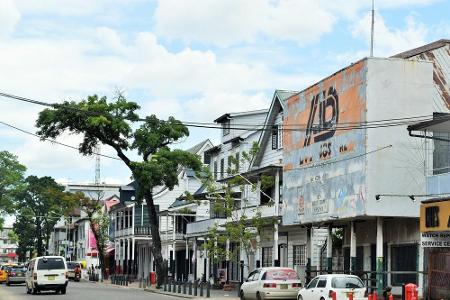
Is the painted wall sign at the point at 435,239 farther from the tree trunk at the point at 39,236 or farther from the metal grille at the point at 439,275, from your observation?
the tree trunk at the point at 39,236

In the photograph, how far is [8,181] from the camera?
4353 inches

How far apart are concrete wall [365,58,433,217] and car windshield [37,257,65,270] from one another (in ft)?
56.3

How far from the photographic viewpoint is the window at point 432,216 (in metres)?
30.1

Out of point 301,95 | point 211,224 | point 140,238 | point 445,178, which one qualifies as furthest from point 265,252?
point 140,238

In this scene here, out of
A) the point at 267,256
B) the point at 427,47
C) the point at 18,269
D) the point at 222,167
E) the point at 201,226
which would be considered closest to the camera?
the point at 427,47

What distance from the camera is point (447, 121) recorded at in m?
30.4

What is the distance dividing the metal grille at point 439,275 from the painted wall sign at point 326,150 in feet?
11.8

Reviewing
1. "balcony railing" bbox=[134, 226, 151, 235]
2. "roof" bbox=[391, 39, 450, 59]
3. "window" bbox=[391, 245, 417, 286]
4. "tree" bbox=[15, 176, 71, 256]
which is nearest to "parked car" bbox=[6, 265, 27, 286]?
"balcony railing" bbox=[134, 226, 151, 235]

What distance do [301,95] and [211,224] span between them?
17.0 metres

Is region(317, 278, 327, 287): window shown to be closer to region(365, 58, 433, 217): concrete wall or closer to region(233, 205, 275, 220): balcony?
region(365, 58, 433, 217): concrete wall

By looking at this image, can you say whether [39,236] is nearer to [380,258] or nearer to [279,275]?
[279,275]

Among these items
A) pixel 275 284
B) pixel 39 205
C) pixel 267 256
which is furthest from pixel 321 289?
pixel 39 205

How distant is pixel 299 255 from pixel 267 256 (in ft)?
15.4

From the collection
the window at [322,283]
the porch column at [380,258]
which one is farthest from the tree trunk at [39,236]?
the window at [322,283]
